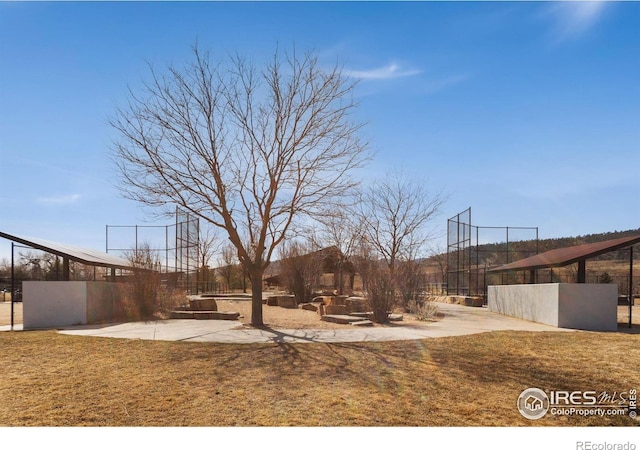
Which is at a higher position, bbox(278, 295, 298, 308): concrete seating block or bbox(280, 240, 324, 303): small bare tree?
bbox(280, 240, 324, 303): small bare tree

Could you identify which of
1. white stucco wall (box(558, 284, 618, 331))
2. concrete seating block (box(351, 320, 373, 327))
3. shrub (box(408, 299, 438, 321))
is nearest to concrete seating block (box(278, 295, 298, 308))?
shrub (box(408, 299, 438, 321))

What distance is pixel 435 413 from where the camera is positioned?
16.7ft

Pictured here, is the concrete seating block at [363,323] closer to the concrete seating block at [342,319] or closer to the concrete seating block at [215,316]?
the concrete seating block at [342,319]

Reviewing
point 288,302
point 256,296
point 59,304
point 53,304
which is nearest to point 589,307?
point 256,296

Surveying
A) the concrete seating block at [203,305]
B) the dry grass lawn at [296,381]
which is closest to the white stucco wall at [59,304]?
the concrete seating block at [203,305]

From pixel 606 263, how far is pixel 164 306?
53.0 metres

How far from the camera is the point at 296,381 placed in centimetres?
638

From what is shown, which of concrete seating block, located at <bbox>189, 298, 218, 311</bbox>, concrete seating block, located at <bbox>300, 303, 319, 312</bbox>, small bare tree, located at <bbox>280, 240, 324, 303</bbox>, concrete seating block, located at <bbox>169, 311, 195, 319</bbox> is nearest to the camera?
concrete seating block, located at <bbox>169, 311, 195, 319</bbox>

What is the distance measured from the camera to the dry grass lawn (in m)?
4.98

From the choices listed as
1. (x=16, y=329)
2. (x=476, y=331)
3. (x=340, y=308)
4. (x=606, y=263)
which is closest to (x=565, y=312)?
(x=476, y=331)

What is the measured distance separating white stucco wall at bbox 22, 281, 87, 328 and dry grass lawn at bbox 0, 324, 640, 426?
138 inches

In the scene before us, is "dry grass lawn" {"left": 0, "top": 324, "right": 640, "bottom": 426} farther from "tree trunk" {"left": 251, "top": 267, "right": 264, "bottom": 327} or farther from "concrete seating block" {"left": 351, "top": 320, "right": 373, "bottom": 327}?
A: "tree trunk" {"left": 251, "top": 267, "right": 264, "bottom": 327}

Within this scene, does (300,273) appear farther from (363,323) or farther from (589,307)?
(589,307)

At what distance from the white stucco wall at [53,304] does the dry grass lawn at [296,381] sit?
350cm
